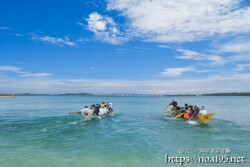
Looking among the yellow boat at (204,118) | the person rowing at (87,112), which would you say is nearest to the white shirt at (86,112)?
the person rowing at (87,112)

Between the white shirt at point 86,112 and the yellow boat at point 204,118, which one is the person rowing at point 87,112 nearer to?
the white shirt at point 86,112

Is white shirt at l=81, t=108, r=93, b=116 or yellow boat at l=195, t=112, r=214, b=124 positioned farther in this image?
white shirt at l=81, t=108, r=93, b=116

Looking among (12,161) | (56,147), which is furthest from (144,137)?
(12,161)

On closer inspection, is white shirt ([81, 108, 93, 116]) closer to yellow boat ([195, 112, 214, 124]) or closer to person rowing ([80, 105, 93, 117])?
person rowing ([80, 105, 93, 117])

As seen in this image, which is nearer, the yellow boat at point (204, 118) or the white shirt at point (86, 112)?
the yellow boat at point (204, 118)

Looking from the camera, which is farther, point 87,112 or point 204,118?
point 87,112

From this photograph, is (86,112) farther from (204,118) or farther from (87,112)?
(204,118)

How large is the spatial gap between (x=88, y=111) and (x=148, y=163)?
15872 millimetres

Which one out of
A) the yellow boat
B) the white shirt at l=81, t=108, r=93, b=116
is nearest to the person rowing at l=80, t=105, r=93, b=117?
the white shirt at l=81, t=108, r=93, b=116

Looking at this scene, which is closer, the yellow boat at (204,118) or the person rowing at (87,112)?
the yellow boat at (204,118)

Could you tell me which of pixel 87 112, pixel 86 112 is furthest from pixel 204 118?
pixel 86 112

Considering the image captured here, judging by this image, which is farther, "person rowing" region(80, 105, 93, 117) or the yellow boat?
"person rowing" region(80, 105, 93, 117)

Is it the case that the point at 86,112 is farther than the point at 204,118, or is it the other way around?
the point at 86,112

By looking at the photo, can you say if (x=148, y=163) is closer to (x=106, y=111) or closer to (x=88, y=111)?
(x=88, y=111)
